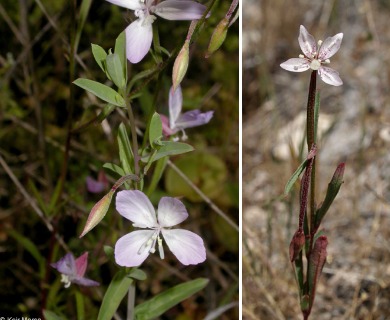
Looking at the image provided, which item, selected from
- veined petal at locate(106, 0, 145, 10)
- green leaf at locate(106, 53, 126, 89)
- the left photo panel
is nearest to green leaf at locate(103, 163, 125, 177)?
the left photo panel

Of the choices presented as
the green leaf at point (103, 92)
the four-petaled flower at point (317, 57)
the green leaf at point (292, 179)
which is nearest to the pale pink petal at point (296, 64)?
the four-petaled flower at point (317, 57)

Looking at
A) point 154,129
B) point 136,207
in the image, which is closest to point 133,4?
point 154,129

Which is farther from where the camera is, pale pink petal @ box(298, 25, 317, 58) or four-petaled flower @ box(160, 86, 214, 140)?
four-petaled flower @ box(160, 86, 214, 140)

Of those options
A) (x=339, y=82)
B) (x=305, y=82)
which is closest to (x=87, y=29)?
(x=305, y=82)

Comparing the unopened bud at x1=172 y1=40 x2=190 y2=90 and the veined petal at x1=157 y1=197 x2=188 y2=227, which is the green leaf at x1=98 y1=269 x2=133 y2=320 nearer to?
the veined petal at x1=157 y1=197 x2=188 y2=227

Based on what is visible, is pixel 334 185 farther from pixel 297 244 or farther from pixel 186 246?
pixel 186 246
